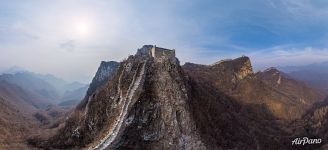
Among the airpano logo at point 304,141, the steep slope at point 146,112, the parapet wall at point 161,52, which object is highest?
the parapet wall at point 161,52

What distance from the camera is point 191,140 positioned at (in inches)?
3327

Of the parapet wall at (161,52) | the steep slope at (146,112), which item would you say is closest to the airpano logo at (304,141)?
the parapet wall at (161,52)

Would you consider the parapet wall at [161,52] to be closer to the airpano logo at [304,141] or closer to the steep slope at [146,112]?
the steep slope at [146,112]

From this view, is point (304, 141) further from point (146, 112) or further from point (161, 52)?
point (146, 112)

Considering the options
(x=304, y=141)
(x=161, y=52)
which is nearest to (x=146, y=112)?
(x=161, y=52)

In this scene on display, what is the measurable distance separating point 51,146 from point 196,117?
29616mm

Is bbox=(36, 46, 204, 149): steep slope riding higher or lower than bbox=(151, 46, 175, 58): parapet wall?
lower

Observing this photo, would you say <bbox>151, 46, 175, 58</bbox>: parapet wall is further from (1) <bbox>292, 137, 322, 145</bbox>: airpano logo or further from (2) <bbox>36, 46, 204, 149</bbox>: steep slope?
(1) <bbox>292, 137, 322, 145</bbox>: airpano logo

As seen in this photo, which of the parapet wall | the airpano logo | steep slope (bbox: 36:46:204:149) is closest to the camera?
steep slope (bbox: 36:46:204:149)

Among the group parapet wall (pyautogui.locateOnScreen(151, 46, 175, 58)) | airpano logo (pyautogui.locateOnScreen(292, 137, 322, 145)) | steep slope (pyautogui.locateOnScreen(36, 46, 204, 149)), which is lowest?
airpano logo (pyautogui.locateOnScreen(292, 137, 322, 145))

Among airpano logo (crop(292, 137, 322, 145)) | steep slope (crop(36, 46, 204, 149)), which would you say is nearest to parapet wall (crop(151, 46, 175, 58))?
steep slope (crop(36, 46, 204, 149))

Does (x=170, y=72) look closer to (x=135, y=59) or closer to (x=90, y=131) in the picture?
(x=135, y=59)

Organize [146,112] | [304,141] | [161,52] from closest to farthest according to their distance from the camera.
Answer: [146,112], [161,52], [304,141]

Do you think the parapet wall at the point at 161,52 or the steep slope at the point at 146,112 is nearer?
the steep slope at the point at 146,112
